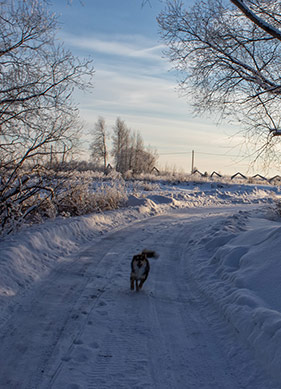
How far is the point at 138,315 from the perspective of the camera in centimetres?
527

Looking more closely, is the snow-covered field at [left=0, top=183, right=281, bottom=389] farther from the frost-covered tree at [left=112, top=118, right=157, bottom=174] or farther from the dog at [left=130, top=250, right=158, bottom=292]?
the frost-covered tree at [left=112, top=118, right=157, bottom=174]

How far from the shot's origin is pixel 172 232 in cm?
1242

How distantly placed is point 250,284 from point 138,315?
6.47 feet

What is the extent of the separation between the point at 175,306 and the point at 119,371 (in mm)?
2148

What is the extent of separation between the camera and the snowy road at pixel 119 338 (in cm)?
360

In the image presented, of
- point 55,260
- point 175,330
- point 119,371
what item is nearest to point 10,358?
point 119,371

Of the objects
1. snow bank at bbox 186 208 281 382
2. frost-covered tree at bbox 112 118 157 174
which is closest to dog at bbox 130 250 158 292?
snow bank at bbox 186 208 281 382

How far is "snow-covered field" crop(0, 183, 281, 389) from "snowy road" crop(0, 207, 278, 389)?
14 mm

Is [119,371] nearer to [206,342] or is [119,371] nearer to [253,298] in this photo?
[206,342]

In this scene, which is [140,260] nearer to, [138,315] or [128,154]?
[138,315]

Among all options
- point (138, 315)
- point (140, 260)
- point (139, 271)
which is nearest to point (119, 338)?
point (138, 315)

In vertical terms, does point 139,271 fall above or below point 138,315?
above

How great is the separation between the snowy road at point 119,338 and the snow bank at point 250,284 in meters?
0.18

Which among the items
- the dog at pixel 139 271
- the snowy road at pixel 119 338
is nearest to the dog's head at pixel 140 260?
the dog at pixel 139 271
